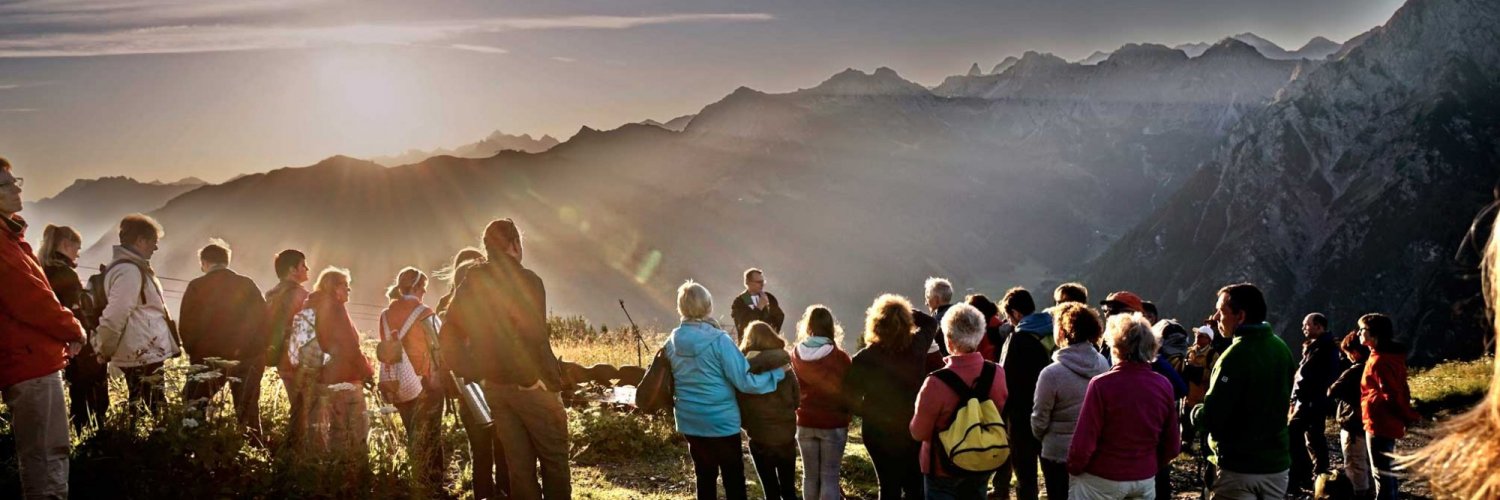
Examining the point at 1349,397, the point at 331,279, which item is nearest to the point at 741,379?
the point at 331,279

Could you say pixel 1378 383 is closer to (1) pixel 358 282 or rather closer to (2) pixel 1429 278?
(1) pixel 358 282

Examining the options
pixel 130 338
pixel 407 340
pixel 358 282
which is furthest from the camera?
pixel 358 282

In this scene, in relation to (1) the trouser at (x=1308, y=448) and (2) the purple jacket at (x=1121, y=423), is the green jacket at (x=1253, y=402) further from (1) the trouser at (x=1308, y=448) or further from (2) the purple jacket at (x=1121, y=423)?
(1) the trouser at (x=1308, y=448)

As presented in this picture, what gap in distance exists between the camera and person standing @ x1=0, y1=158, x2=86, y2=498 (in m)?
5.19

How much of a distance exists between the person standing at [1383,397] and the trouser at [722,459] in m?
5.72

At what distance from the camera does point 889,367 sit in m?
6.94

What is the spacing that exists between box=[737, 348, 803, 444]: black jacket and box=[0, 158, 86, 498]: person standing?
13.7ft

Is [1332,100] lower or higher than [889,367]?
higher

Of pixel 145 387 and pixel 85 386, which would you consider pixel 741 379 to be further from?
pixel 85 386

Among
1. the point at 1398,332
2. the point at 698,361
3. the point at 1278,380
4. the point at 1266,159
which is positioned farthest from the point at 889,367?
the point at 1266,159

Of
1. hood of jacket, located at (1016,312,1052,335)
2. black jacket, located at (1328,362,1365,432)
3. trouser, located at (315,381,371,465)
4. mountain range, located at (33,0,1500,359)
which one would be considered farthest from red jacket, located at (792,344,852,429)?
mountain range, located at (33,0,1500,359)

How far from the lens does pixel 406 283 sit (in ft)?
26.8

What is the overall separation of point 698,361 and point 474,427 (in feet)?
7.34

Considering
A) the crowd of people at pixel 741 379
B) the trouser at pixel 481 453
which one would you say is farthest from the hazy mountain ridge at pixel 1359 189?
the trouser at pixel 481 453
